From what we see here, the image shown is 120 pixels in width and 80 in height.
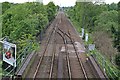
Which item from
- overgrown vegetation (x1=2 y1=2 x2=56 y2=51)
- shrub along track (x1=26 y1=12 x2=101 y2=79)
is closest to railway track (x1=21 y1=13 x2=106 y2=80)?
shrub along track (x1=26 y1=12 x2=101 y2=79)

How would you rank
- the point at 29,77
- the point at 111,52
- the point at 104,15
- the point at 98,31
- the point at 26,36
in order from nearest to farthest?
1. the point at 29,77
2. the point at 26,36
3. the point at 111,52
4. the point at 98,31
5. the point at 104,15

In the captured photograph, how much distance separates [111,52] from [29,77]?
954cm

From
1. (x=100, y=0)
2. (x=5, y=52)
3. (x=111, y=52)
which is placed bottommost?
(x=111, y=52)

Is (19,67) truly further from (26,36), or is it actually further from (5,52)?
(26,36)

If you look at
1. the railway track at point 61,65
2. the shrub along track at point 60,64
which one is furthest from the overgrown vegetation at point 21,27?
the railway track at point 61,65

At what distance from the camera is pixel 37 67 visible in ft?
47.6

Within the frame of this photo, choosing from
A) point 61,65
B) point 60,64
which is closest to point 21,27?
point 60,64

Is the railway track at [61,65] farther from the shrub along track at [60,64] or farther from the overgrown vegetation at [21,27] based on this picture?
the overgrown vegetation at [21,27]

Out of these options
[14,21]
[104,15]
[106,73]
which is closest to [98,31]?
[104,15]

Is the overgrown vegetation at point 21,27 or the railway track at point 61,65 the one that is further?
the overgrown vegetation at point 21,27

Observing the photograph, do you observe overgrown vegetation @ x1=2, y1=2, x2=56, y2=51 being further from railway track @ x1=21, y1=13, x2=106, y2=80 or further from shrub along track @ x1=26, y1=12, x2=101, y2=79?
railway track @ x1=21, y1=13, x2=106, y2=80

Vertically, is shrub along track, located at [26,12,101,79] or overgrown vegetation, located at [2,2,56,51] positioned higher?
overgrown vegetation, located at [2,2,56,51]

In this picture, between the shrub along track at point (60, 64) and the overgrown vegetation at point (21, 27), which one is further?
the overgrown vegetation at point (21, 27)

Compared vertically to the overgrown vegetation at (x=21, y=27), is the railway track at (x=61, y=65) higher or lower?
lower
